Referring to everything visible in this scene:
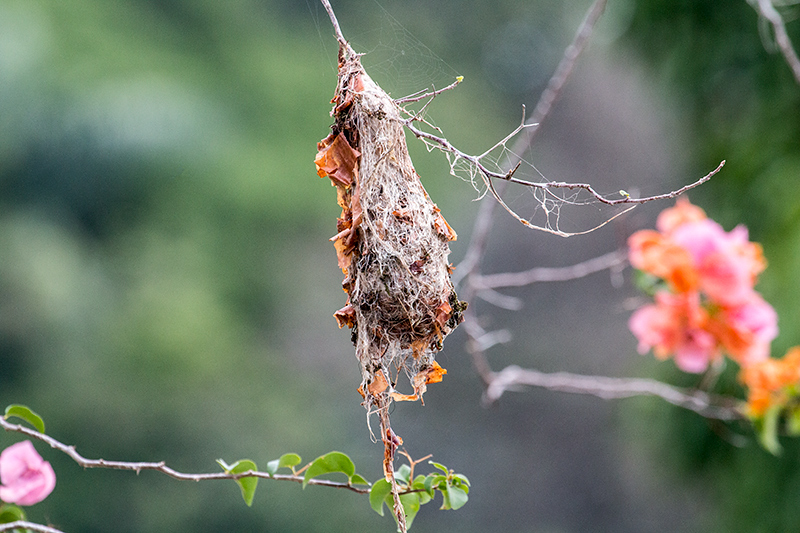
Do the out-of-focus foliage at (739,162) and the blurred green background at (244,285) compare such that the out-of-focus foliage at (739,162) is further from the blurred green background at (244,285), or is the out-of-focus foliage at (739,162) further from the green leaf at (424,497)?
the green leaf at (424,497)

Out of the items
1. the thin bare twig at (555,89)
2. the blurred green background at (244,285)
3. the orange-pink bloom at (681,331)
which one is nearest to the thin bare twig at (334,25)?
the thin bare twig at (555,89)

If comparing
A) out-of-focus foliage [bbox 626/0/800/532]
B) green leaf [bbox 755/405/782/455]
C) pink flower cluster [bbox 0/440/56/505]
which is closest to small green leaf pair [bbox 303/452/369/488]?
pink flower cluster [bbox 0/440/56/505]

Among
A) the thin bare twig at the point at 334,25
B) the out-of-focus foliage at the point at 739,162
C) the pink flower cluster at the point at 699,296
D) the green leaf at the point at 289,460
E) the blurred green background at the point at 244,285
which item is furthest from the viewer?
the blurred green background at the point at 244,285

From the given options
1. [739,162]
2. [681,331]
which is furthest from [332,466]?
[739,162]

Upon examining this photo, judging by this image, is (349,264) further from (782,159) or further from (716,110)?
(716,110)

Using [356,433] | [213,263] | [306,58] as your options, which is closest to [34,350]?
[213,263]
